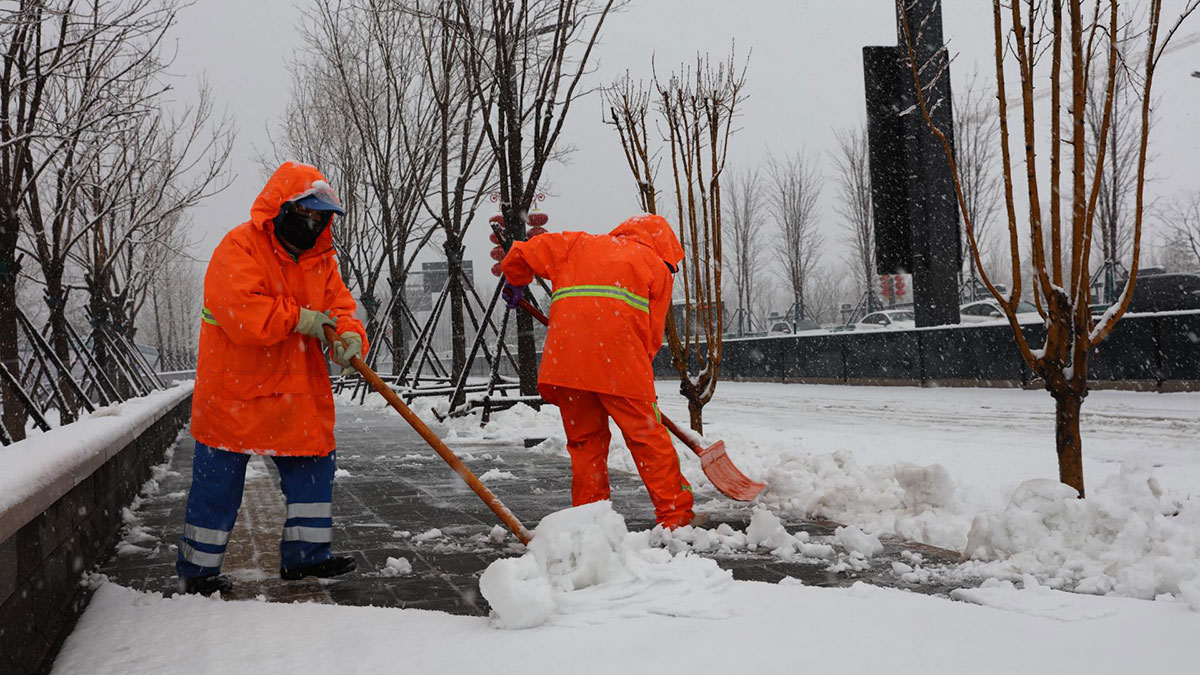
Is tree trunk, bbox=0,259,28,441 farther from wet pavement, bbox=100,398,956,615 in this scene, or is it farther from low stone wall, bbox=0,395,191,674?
low stone wall, bbox=0,395,191,674

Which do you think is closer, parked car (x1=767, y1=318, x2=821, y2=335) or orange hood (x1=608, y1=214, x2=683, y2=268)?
orange hood (x1=608, y1=214, x2=683, y2=268)

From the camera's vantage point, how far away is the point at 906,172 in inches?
508

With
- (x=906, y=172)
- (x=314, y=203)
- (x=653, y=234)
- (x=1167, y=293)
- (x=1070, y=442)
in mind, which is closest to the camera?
(x=314, y=203)

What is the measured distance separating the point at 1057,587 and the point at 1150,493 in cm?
93

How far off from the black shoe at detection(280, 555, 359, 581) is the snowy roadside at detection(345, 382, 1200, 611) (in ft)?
5.98

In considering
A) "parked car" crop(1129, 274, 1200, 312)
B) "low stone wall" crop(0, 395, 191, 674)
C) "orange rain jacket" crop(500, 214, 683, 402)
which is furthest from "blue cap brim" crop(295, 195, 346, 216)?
"parked car" crop(1129, 274, 1200, 312)

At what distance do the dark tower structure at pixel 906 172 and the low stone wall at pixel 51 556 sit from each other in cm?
1085

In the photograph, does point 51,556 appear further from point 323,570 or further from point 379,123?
point 379,123

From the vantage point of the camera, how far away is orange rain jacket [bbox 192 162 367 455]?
3.48m

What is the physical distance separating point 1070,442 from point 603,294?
7.21 ft

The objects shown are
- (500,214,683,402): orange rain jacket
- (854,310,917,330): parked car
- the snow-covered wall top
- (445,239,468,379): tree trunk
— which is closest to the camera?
the snow-covered wall top

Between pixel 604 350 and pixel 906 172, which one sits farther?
pixel 906 172

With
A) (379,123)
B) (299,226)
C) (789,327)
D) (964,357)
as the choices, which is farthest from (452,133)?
(789,327)

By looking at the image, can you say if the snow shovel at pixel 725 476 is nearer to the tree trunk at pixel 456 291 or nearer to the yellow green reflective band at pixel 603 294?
the yellow green reflective band at pixel 603 294
